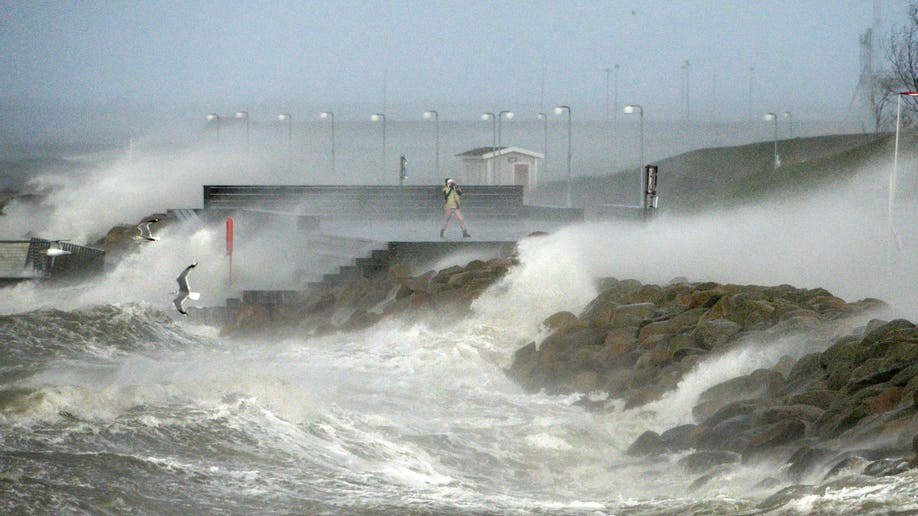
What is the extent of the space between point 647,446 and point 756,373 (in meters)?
1.49

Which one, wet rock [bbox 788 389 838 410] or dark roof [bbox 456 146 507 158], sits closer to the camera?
wet rock [bbox 788 389 838 410]

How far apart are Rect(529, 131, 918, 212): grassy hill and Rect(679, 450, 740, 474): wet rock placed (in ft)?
74.3

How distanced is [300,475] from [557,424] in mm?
3818

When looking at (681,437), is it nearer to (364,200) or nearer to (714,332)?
(714,332)

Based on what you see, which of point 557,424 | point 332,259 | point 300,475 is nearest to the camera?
point 300,475

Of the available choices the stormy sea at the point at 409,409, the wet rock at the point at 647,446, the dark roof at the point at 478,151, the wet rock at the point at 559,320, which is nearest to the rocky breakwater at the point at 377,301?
the stormy sea at the point at 409,409

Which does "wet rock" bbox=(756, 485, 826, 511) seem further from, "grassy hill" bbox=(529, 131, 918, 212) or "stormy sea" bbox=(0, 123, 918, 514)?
"grassy hill" bbox=(529, 131, 918, 212)

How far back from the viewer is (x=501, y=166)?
155 ft

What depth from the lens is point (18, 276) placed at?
29781mm

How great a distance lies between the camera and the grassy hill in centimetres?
3319

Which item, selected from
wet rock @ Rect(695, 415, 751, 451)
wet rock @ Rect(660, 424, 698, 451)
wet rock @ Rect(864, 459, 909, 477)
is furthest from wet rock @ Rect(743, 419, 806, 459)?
wet rock @ Rect(864, 459, 909, 477)

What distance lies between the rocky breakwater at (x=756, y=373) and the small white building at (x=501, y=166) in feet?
95.8

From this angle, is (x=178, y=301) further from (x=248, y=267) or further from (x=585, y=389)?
(x=248, y=267)

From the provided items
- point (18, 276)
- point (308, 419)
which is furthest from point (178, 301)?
point (18, 276)
